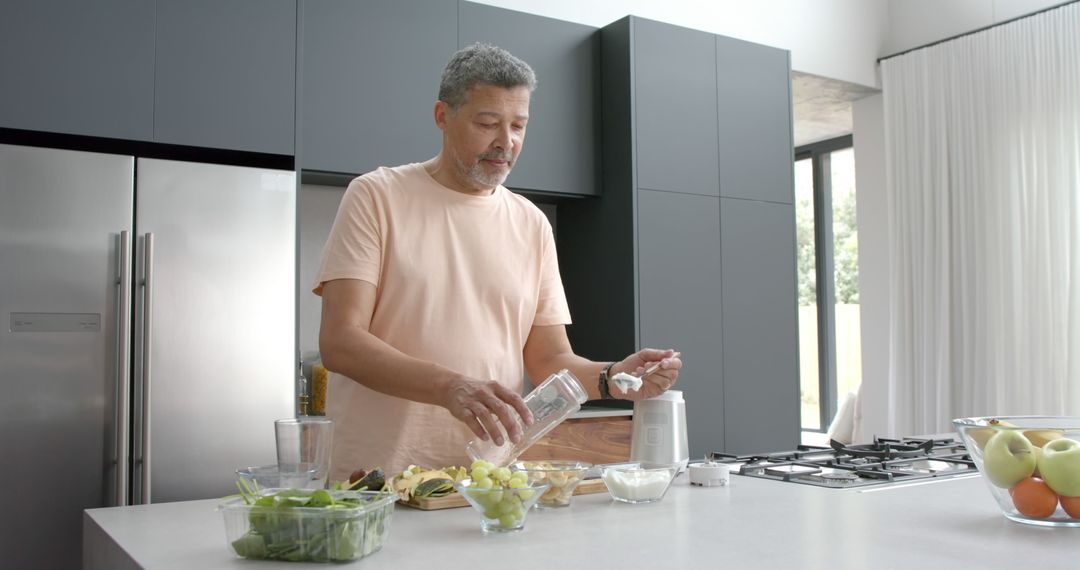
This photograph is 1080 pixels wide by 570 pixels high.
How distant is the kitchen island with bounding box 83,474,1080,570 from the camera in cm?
111

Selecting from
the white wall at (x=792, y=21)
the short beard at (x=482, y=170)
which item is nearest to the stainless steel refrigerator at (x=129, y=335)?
the short beard at (x=482, y=170)

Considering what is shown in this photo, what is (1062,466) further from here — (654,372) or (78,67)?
(78,67)

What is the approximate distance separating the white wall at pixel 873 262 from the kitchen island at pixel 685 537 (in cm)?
374

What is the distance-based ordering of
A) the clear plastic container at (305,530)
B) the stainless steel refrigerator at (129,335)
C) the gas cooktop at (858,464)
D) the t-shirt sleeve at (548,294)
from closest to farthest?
Answer: the clear plastic container at (305,530)
the gas cooktop at (858,464)
the t-shirt sleeve at (548,294)
the stainless steel refrigerator at (129,335)

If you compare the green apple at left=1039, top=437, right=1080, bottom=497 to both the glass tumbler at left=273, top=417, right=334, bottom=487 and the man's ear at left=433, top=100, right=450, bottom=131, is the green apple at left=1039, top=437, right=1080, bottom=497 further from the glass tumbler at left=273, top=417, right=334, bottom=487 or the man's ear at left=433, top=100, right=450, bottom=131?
the man's ear at left=433, top=100, right=450, bottom=131

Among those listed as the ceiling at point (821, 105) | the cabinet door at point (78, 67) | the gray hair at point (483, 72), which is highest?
the ceiling at point (821, 105)

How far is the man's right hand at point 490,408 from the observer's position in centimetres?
138

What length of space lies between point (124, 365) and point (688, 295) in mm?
2185

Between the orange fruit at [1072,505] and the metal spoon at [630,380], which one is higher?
the metal spoon at [630,380]

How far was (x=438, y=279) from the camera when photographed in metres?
1.97

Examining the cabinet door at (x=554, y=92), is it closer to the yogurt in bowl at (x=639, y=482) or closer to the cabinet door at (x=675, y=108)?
the cabinet door at (x=675, y=108)

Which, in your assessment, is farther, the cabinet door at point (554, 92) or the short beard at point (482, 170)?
the cabinet door at point (554, 92)

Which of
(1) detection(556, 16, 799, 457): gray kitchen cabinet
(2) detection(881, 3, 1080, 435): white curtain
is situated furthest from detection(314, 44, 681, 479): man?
(2) detection(881, 3, 1080, 435): white curtain

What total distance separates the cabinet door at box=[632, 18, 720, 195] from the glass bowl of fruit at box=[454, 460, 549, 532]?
2679 mm
